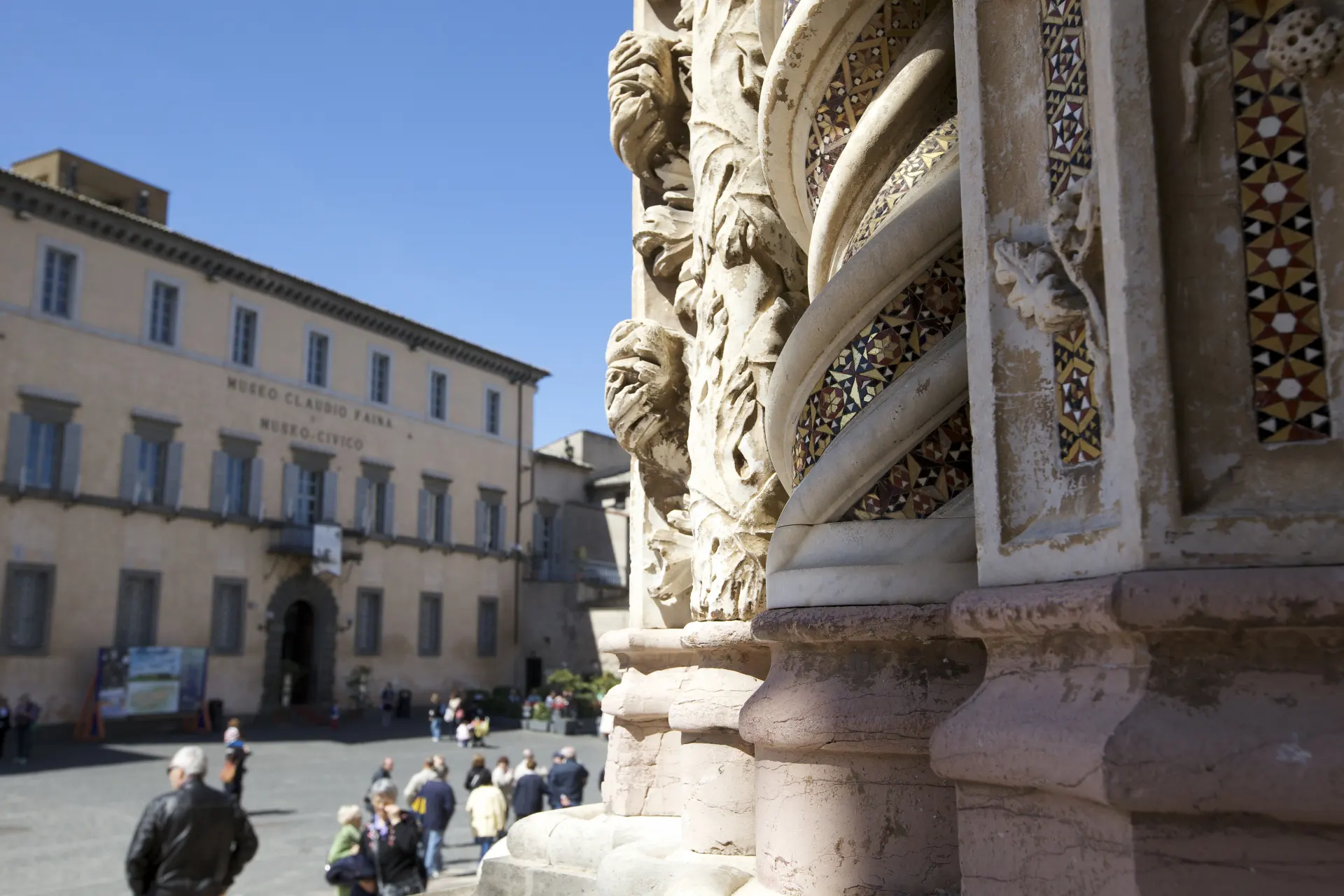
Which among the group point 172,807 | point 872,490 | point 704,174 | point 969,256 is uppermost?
point 704,174

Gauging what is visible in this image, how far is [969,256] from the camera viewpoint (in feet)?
7.27

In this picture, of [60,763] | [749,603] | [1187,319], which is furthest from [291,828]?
[1187,319]

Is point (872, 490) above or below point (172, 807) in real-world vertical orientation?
above

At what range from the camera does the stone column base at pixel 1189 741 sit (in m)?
1.58

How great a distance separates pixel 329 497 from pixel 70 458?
8374 millimetres

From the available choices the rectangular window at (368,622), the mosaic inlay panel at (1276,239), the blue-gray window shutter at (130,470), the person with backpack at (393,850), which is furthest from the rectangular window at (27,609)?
the mosaic inlay panel at (1276,239)

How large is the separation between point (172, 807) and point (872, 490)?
369cm

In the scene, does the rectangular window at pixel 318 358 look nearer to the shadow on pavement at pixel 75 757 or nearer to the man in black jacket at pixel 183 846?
the shadow on pavement at pixel 75 757

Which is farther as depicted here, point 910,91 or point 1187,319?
point 910,91

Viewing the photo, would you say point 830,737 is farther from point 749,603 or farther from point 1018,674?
point 749,603

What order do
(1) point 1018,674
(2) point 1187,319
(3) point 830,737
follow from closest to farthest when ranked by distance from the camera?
(2) point 1187,319
(1) point 1018,674
(3) point 830,737

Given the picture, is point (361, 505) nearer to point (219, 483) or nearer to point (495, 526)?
point (219, 483)

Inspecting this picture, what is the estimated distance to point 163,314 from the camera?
31.5 m

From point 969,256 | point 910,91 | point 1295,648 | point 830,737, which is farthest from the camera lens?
point 910,91
